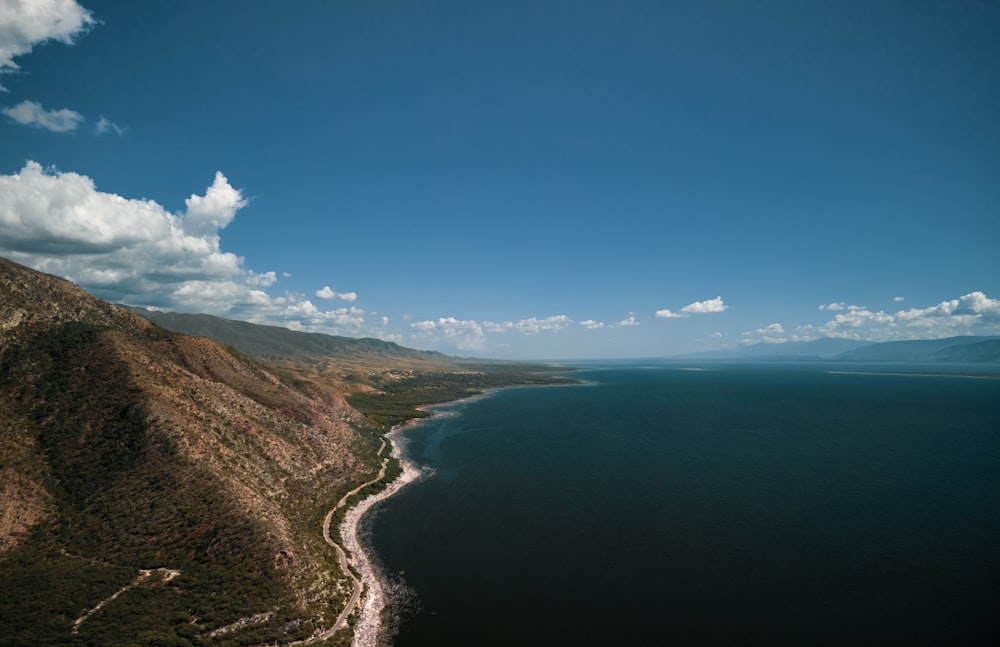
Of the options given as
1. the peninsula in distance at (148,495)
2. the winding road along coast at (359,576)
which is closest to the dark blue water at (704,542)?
the winding road along coast at (359,576)

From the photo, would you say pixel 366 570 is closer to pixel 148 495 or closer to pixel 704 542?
pixel 148 495

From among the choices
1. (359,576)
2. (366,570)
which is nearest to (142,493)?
(359,576)

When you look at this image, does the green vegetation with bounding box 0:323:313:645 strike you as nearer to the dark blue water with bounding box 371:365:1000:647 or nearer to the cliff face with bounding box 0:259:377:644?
the cliff face with bounding box 0:259:377:644

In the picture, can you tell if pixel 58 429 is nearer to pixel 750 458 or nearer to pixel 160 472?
pixel 160 472

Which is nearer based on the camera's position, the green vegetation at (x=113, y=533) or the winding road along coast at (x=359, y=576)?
the green vegetation at (x=113, y=533)

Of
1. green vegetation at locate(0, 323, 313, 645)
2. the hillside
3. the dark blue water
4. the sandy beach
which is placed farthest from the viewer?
the dark blue water

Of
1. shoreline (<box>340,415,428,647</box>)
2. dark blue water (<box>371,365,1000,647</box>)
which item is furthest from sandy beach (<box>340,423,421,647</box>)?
dark blue water (<box>371,365,1000,647</box>)

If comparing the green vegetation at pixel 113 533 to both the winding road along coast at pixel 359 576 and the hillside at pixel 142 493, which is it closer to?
the hillside at pixel 142 493
